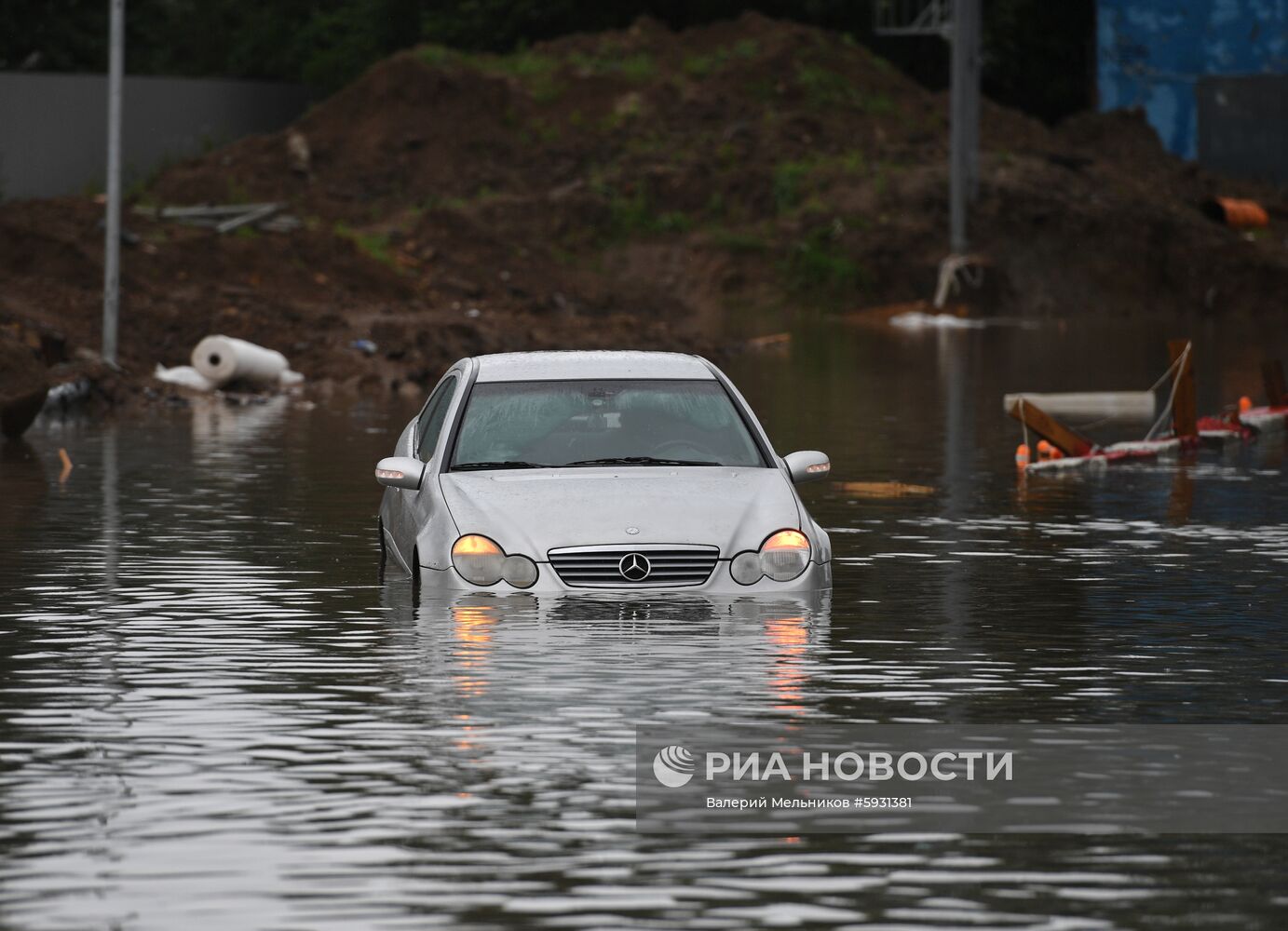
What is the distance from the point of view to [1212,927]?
697 cm

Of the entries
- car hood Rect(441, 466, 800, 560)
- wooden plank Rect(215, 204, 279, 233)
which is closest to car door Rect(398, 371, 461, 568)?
car hood Rect(441, 466, 800, 560)

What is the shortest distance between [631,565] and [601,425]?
174 centimetres

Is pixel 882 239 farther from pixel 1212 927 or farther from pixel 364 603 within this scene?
pixel 1212 927

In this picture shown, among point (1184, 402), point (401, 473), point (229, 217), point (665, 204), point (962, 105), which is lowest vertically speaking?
point (401, 473)

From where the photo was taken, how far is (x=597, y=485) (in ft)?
40.9

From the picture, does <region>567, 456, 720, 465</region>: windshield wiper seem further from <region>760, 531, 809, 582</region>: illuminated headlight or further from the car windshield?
<region>760, 531, 809, 582</region>: illuminated headlight

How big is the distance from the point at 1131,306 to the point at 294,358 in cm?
3108

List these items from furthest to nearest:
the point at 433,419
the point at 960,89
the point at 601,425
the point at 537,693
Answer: the point at 960,89, the point at 433,419, the point at 601,425, the point at 537,693

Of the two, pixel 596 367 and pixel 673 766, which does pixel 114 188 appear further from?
pixel 673 766

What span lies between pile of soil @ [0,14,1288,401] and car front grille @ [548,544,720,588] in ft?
94.8

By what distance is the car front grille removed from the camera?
11.9m

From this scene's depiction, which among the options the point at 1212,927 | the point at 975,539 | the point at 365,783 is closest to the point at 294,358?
the point at 975,539

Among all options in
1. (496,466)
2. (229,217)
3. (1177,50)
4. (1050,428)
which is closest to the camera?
(496,466)

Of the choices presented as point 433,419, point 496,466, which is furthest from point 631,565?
point 433,419
